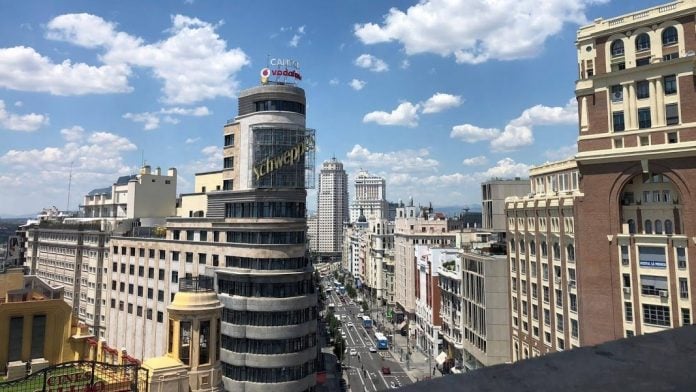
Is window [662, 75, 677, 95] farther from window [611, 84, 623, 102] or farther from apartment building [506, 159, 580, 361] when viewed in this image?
apartment building [506, 159, 580, 361]

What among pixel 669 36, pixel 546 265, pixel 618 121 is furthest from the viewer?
pixel 546 265

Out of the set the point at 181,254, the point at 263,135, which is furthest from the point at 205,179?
the point at 263,135

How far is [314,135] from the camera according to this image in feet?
166

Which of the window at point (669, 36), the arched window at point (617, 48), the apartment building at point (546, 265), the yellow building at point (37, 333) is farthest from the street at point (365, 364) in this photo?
the window at point (669, 36)

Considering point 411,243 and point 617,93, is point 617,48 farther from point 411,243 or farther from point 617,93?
point 411,243

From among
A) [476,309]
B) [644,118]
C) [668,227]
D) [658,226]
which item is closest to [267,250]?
[476,309]

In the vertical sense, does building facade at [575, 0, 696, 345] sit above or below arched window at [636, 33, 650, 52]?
below

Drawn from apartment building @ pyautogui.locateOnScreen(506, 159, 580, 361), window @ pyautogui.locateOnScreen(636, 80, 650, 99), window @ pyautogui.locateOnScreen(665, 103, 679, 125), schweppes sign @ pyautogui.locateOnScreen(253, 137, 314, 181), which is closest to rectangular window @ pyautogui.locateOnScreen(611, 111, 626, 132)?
window @ pyautogui.locateOnScreen(636, 80, 650, 99)

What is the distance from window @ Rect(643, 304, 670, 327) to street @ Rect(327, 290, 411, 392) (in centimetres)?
3055

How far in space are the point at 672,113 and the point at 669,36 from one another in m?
7.20

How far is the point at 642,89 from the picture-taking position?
38.9 meters

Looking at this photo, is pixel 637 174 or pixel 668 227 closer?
pixel 668 227

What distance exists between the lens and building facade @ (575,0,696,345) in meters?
36.4

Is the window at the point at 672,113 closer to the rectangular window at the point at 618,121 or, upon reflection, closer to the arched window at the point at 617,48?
the rectangular window at the point at 618,121
